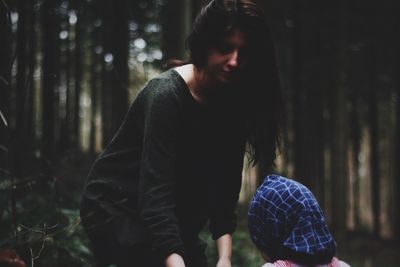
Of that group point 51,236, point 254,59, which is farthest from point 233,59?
point 51,236

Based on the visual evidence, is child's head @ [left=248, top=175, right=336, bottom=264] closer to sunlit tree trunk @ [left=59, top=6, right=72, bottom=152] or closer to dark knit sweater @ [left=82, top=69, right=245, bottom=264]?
dark knit sweater @ [left=82, top=69, right=245, bottom=264]

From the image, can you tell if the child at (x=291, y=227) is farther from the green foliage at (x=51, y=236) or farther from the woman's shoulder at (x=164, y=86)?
the green foliage at (x=51, y=236)

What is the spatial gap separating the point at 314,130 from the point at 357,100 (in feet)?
8.72

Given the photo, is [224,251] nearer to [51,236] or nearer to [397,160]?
[51,236]

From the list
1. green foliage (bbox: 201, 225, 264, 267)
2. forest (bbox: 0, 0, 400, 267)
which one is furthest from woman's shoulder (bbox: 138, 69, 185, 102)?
forest (bbox: 0, 0, 400, 267)

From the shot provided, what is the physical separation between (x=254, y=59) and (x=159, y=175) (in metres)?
0.71

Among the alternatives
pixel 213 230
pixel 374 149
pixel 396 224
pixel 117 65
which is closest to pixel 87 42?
pixel 117 65

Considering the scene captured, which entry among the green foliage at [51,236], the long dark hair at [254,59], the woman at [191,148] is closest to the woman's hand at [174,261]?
the woman at [191,148]

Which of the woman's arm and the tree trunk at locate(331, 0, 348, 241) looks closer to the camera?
the woman's arm

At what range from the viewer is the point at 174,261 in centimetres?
198

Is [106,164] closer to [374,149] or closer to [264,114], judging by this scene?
[264,114]

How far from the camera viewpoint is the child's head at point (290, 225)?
2.32 m

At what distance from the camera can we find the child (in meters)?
2.33

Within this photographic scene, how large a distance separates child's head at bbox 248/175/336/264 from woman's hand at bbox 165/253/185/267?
61 cm
